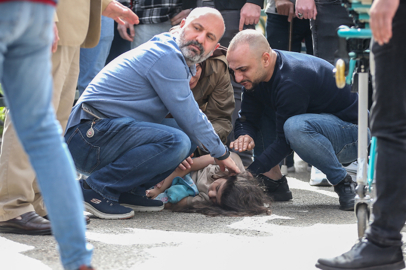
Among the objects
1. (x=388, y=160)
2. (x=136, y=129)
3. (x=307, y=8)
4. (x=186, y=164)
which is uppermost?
(x=307, y=8)

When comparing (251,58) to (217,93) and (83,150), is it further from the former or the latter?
(83,150)

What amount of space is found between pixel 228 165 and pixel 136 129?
60cm

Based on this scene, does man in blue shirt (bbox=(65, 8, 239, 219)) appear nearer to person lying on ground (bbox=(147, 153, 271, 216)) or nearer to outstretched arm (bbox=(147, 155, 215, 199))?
person lying on ground (bbox=(147, 153, 271, 216))

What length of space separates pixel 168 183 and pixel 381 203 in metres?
1.91

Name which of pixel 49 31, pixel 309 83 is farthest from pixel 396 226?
pixel 309 83

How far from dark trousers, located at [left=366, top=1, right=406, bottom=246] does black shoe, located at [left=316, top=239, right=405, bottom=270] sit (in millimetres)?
32

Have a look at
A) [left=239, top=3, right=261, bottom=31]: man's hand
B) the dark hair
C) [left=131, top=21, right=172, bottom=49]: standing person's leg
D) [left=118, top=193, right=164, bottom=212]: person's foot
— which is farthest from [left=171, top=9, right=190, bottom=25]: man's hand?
[left=118, top=193, right=164, bottom=212]: person's foot

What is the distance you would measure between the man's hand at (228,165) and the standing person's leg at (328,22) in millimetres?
1415

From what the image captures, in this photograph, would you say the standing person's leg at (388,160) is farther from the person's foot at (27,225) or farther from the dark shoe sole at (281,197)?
the dark shoe sole at (281,197)

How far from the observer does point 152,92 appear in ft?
10.5

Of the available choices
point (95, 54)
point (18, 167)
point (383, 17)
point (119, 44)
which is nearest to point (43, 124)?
point (383, 17)

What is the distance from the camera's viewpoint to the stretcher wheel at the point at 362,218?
2171mm

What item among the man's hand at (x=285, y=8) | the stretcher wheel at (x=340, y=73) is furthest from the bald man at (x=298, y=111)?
the stretcher wheel at (x=340, y=73)

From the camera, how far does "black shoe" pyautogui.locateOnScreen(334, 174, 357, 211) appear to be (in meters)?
3.31
